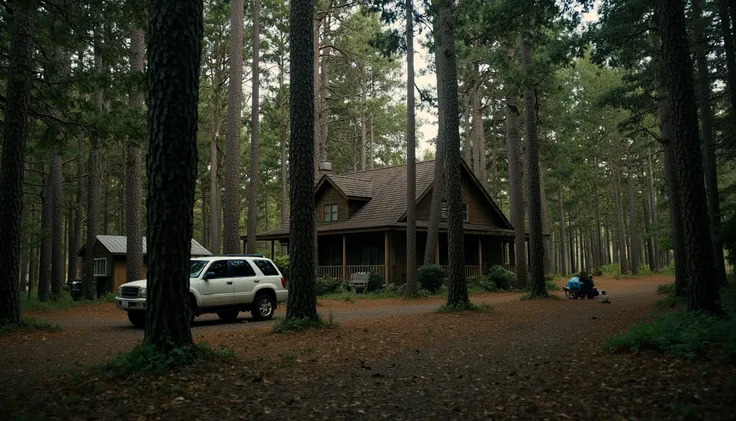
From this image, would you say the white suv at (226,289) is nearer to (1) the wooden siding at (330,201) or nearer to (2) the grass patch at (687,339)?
(2) the grass patch at (687,339)

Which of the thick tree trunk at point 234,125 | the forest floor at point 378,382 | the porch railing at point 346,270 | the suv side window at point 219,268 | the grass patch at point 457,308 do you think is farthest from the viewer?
the porch railing at point 346,270

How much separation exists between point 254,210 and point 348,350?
16843 millimetres

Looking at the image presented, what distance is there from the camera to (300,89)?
11172mm

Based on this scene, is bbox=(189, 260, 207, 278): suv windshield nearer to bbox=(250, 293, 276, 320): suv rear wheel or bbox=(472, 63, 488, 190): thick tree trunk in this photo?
bbox=(250, 293, 276, 320): suv rear wheel

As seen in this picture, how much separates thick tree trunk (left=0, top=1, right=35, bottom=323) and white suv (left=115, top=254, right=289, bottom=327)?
249 cm

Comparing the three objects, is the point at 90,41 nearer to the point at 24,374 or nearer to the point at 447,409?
the point at 24,374

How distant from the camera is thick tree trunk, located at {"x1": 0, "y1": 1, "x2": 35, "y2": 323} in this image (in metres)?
11.6

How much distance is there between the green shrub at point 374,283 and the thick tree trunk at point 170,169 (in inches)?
784

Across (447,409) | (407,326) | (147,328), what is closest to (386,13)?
(407,326)

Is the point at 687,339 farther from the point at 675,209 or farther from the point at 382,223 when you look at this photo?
the point at 382,223

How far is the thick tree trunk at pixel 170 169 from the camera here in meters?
6.66

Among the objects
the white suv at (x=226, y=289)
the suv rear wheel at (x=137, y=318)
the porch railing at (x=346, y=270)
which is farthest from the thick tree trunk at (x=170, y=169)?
the porch railing at (x=346, y=270)

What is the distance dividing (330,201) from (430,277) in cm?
955

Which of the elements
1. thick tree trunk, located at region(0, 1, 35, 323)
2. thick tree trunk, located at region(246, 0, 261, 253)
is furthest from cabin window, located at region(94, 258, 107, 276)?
thick tree trunk, located at region(0, 1, 35, 323)
